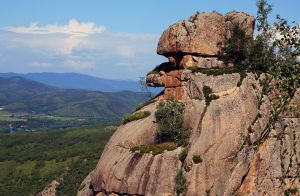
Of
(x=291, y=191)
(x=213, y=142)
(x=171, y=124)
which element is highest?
(x=171, y=124)

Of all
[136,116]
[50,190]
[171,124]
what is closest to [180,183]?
[171,124]

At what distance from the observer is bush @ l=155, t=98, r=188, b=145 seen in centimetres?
6138

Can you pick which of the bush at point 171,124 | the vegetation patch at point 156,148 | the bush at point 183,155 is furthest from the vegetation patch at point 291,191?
the vegetation patch at point 156,148

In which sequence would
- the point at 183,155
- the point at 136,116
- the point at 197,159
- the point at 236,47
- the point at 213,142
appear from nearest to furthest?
the point at 197,159 < the point at 213,142 < the point at 183,155 < the point at 236,47 < the point at 136,116

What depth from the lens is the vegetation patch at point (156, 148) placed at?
60.4 metres

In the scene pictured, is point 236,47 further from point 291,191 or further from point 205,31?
point 291,191

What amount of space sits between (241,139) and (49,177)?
144 m

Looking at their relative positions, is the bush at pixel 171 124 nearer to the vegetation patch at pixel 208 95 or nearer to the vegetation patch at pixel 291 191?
the vegetation patch at pixel 208 95

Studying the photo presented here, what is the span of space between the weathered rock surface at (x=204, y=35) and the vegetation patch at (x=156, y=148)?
13.5 m

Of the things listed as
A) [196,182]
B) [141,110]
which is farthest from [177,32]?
[196,182]

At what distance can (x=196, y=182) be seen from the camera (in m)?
55.9

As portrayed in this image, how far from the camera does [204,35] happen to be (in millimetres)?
67375

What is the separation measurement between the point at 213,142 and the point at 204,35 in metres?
18.7

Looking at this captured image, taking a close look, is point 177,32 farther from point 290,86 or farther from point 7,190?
point 7,190
